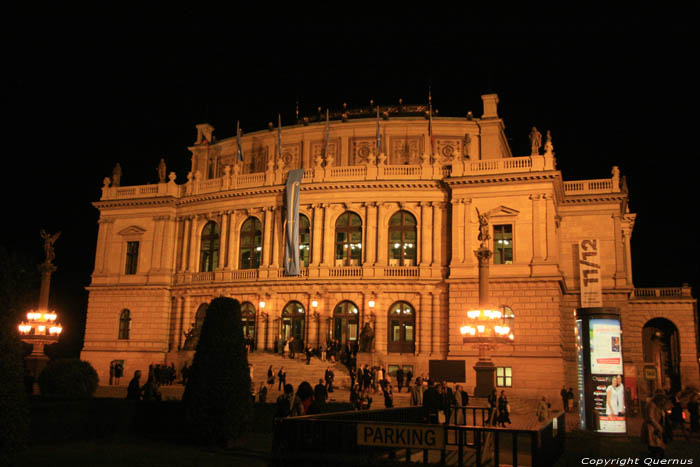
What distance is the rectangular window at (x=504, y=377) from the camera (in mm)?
40750

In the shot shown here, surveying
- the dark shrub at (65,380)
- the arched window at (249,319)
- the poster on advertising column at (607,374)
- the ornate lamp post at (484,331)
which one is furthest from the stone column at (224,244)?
the poster on advertising column at (607,374)

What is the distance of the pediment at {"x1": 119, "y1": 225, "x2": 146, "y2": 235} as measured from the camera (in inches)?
2089

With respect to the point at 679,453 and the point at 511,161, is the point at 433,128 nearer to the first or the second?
the point at 511,161

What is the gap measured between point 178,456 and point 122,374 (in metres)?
35.6

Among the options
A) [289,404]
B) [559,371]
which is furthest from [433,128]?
[289,404]

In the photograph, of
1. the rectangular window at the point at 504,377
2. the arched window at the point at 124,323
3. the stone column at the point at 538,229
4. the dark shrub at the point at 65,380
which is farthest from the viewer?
the arched window at the point at 124,323

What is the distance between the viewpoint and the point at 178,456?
1622 cm

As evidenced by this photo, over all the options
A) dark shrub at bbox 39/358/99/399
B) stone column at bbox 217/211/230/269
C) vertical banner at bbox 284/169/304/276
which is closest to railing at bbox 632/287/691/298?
vertical banner at bbox 284/169/304/276

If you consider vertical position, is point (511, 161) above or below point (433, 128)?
below

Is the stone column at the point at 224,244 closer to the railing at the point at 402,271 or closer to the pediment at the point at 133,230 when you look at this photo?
the pediment at the point at 133,230

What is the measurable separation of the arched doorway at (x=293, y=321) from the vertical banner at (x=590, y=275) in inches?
735

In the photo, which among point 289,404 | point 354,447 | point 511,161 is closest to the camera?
point 354,447

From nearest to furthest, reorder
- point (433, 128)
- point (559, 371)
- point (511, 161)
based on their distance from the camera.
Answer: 1. point (559, 371)
2. point (511, 161)
3. point (433, 128)

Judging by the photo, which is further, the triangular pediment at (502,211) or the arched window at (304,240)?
the arched window at (304,240)
